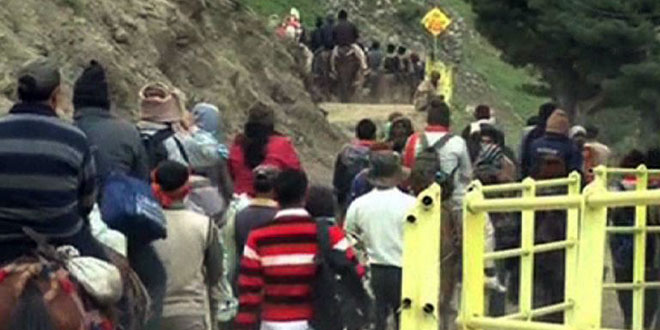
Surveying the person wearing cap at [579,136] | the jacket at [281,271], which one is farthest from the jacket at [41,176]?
the person wearing cap at [579,136]

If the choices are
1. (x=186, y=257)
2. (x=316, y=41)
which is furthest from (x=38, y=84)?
(x=316, y=41)

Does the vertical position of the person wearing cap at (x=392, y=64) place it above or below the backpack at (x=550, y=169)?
above

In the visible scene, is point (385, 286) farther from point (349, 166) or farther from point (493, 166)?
point (349, 166)

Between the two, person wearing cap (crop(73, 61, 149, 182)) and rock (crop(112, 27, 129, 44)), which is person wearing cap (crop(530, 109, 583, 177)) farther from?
rock (crop(112, 27, 129, 44))

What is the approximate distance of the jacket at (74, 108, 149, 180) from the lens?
1088 centimetres

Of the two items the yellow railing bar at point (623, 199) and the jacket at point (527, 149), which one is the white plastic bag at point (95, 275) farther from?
the jacket at point (527, 149)

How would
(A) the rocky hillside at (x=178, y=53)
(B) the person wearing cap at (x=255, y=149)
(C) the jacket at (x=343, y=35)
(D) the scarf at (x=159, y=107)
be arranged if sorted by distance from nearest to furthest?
(D) the scarf at (x=159, y=107), (B) the person wearing cap at (x=255, y=149), (A) the rocky hillside at (x=178, y=53), (C) the jacket at (x=343, y=35)

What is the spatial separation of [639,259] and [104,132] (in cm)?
467

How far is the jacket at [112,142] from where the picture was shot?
10875mm

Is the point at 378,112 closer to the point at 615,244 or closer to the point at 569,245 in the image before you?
the point at 615,244

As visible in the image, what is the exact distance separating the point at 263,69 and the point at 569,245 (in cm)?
1823

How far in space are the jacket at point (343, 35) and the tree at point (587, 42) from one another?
20.8 ft

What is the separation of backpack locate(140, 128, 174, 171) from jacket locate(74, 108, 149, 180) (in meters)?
1.12

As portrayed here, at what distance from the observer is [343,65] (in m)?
41.4
